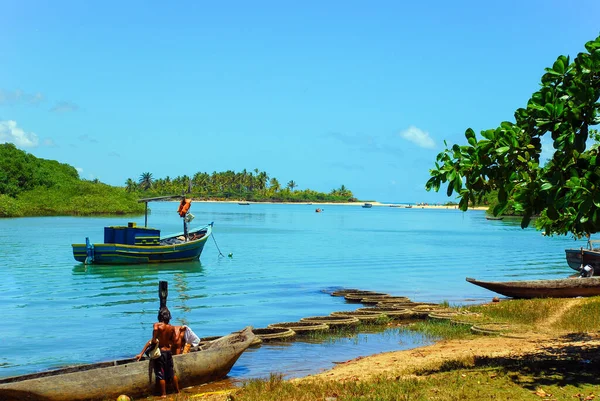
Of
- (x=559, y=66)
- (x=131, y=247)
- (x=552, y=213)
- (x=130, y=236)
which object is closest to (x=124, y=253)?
(x=131, y=247)

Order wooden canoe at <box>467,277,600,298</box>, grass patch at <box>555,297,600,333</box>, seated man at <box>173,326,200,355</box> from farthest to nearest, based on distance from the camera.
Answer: wooden canoe at <box>467,277,600,298</box>
grass patch at <box>555,297,600,333</box>
seated man at <box>173,326,200,355</box>

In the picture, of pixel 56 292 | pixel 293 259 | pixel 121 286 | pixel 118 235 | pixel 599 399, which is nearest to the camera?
pixel 599 399

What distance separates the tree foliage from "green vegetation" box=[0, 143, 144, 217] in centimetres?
10489

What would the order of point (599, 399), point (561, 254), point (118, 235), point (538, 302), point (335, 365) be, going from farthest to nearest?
point (561, 254) < point (118, 235) < point (538, 302) < point (335, 365) < point (599, 399)

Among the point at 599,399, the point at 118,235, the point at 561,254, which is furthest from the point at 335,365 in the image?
the point at 561,254

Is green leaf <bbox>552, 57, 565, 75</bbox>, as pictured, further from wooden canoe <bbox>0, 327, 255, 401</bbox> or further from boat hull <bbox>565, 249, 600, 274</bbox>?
boat hull <bbox>565, 249, 600, 274</bbox>

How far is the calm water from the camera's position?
17422 millimetres

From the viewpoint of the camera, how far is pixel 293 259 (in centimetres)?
4738

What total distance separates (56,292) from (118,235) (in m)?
10.1

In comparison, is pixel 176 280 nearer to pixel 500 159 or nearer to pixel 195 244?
pixel 195 244

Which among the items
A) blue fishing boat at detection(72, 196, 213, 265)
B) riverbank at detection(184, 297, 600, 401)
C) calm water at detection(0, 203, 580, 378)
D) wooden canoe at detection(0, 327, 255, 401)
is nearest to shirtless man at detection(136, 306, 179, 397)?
wooden canoe at detection(0, 327, 255, 401)

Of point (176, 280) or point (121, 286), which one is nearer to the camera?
point (121, 286)

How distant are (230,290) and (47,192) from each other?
95.1m

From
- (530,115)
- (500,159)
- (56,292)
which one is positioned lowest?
(56,292)
